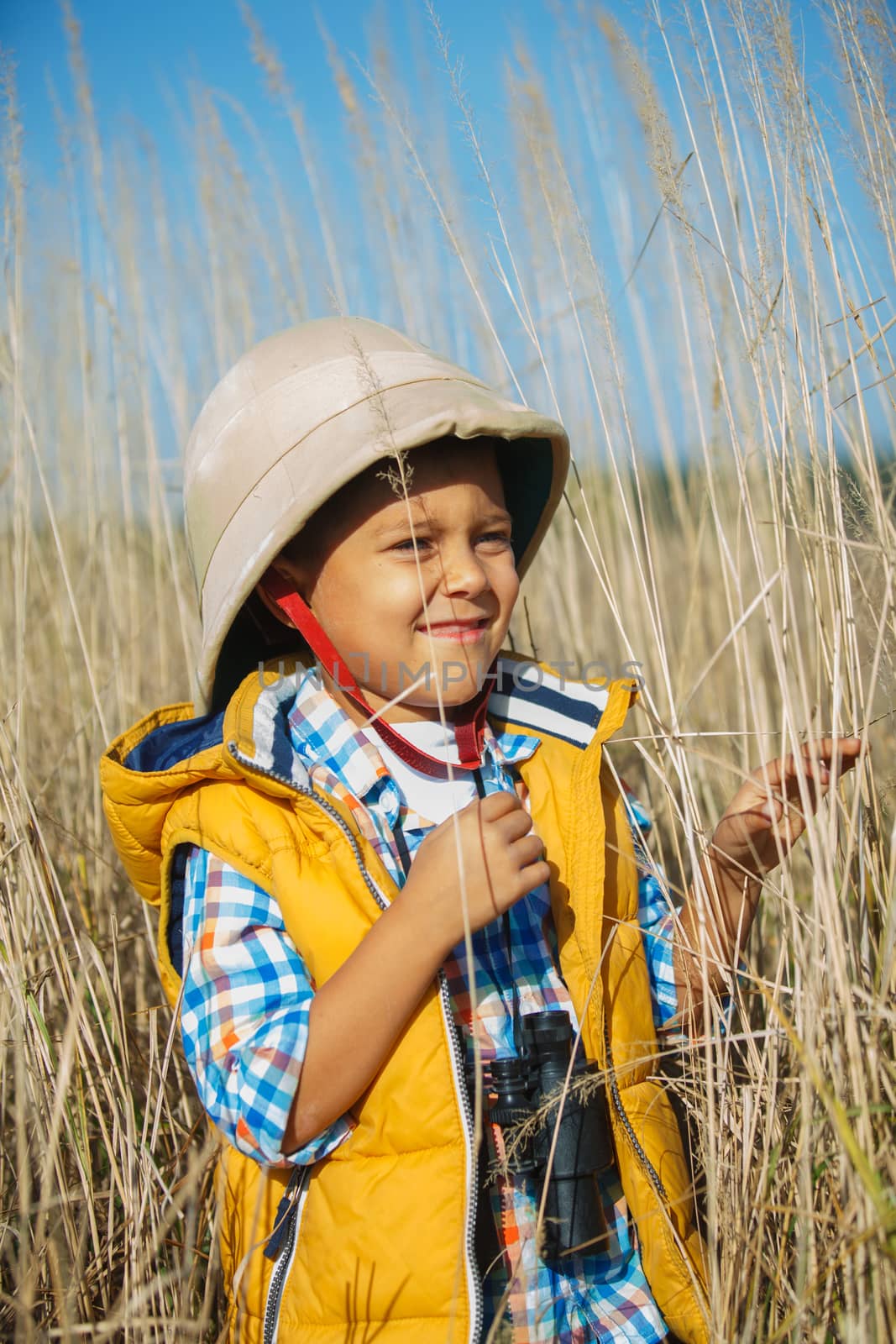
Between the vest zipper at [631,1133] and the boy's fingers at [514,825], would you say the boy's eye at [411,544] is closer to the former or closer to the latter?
the boy's fingers at [514,825]

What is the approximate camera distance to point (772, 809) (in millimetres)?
1198

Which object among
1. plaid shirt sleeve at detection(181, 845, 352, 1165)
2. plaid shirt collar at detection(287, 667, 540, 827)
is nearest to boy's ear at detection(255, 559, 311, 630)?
plaid shirt collar at detection(287, 667, 540, 827)

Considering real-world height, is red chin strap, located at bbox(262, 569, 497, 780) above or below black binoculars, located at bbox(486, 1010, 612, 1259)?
above

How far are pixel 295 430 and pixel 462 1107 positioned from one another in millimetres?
928

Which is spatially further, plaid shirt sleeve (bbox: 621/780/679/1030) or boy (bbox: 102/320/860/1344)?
plaid shirt sleeve (bbox: 621/780/679/1030)

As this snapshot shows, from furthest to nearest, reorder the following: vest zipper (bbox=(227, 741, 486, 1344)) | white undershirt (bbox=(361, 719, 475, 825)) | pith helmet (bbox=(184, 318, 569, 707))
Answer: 1. white undershirt (bbox=(361, 719, 475, 825))
2. pith helmet (bbox=(184, 318, 569, 707))
3. vest zipper (bbox=(227, 741, 486, 1344))

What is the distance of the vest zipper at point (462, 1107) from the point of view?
1.12 metres

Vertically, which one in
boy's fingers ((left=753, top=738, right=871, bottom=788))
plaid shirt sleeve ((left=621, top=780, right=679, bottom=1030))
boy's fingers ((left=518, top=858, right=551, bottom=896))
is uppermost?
boy's fingers ((left=753, top=738, right=871, bottom=788))

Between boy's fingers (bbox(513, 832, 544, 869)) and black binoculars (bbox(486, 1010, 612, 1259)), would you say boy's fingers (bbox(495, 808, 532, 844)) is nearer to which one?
boy's fingers (bbox(513, 832, 544, 869))

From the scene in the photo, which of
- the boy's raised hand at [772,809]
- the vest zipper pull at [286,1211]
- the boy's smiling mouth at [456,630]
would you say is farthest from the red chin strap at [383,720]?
the vest zipper pull at [286,1211]

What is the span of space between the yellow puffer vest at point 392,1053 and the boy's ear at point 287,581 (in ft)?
0.37

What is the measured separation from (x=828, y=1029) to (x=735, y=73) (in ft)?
4.30

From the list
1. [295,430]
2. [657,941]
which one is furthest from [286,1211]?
[295,430]

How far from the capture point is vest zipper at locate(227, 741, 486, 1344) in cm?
112
